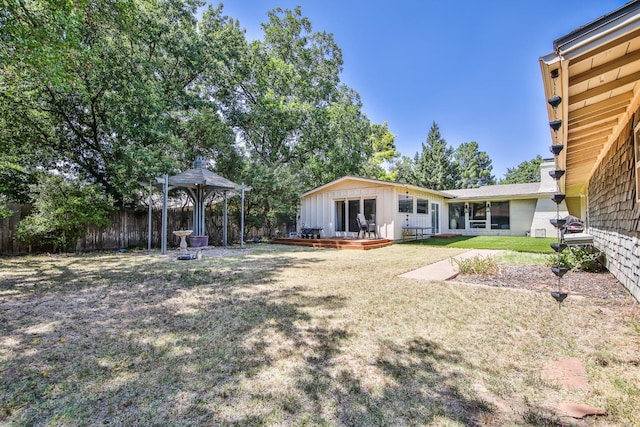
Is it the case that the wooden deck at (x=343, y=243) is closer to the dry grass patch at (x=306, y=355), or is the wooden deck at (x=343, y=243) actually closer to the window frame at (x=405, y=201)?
the window frame at (x=405, y=201)

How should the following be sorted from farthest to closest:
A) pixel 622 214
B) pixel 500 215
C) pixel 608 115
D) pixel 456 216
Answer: pixel 456 216, pixel 500 215, pixel 622 214, pixel 608 115

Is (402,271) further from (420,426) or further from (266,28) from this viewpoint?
(266,28)

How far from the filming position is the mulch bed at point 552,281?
4055mm

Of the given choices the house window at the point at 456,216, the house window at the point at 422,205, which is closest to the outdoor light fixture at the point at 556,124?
the house window at the point at 422,205

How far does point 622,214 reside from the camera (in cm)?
440

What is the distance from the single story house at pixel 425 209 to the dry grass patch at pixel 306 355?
844cm

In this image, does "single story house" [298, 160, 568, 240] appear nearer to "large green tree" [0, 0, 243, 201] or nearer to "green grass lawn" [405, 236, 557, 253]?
"green grass lawn" [405, 236, 557, 253]

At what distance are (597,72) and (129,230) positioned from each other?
479 inches

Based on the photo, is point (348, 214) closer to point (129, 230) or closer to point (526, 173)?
point (129, 230)

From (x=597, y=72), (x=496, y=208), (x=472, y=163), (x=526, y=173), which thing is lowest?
(x=496, y=208)

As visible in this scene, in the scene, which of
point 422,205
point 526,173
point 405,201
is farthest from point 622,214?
point 526,173

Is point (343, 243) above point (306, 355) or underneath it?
above

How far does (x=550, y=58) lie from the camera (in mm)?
2096

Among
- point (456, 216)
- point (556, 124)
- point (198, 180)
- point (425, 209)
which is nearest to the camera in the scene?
point (556, 124)
